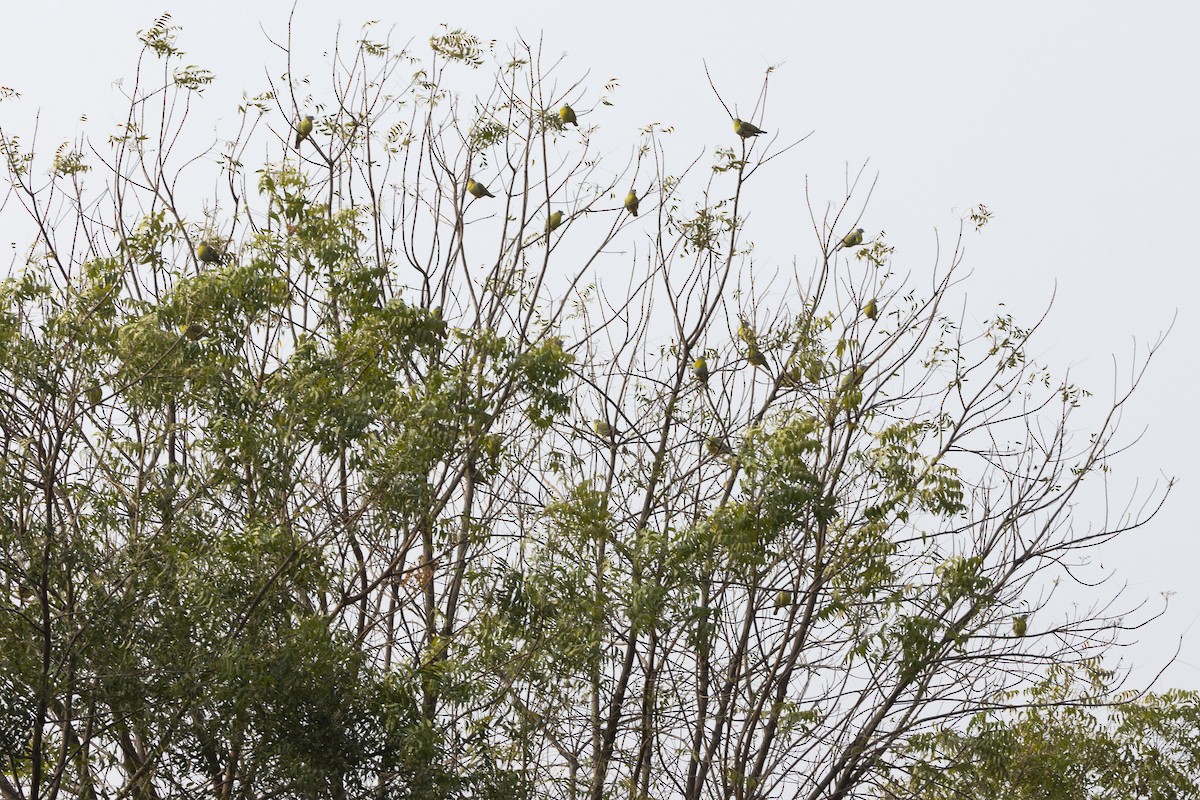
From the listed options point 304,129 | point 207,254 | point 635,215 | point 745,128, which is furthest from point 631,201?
point 207,254

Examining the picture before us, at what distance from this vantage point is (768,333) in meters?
7.74

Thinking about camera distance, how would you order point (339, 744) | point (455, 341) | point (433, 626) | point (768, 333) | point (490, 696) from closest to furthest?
point (339, 744) < point (490, 696) < point (455, 341) < point (433, 626) < point (768, 333)

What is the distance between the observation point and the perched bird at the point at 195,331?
5.60m

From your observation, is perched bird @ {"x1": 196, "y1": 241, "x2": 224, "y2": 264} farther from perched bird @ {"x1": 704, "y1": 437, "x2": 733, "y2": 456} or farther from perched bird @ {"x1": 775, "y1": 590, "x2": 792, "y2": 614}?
perched bird @ {"x1": 775, "y1": 590, "x2": 792, "y2": 614}

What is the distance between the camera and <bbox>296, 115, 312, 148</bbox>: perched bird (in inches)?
310

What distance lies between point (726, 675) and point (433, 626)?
4.86ft

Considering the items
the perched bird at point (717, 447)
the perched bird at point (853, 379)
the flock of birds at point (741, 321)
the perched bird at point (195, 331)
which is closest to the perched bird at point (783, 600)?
the flock of birds at point (741, 321)

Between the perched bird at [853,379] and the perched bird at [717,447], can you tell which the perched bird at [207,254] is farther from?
the perched bird at [853,379]

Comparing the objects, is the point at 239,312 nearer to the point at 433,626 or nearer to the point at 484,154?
the point at 433,626

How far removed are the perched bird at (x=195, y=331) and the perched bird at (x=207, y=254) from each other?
1.42 m

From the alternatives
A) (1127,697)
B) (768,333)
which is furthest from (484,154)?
(1127,697)

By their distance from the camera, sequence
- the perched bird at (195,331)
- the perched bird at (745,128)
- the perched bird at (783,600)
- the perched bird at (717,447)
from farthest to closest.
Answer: the perched bird at (745,128)
the perched bird at (717,447)
the perched bird at (783,600)
the perched bird at (195,331)

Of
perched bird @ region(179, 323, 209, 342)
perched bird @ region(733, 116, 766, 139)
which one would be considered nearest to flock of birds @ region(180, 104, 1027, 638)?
perched bird @ region(733, 116, 766, 139)

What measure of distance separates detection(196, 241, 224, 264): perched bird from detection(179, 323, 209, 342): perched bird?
142 cm
